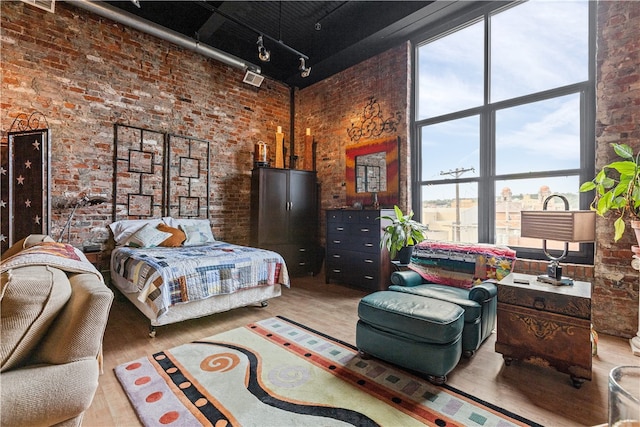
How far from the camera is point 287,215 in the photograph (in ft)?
16.5

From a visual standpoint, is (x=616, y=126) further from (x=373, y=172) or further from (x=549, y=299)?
(x=373, y=172)

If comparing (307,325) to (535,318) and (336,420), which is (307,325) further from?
→ (535,318)

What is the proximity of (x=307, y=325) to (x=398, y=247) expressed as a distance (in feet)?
4.48

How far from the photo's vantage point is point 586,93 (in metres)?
2.94

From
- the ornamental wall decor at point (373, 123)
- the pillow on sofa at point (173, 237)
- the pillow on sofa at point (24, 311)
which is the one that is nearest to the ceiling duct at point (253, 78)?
the ornamental wall decor at point (373, 123)

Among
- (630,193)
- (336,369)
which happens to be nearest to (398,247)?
(336,369)

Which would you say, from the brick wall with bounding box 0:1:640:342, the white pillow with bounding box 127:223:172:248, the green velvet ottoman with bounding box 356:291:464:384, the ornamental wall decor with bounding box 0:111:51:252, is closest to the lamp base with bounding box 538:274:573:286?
the green velvet ottoman with bounding box 356:291:464:384

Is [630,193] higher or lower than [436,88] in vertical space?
lower

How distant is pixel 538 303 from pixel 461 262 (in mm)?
832

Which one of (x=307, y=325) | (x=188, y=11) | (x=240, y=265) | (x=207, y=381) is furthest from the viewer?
(x=188, y=11)

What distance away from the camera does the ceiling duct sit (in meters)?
4.91

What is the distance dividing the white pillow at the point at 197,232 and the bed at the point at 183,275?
92 mm

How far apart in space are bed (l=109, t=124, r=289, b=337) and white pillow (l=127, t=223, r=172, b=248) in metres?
0.01

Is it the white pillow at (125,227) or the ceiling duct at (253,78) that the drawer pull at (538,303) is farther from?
the ceiling duct at (253,78)
